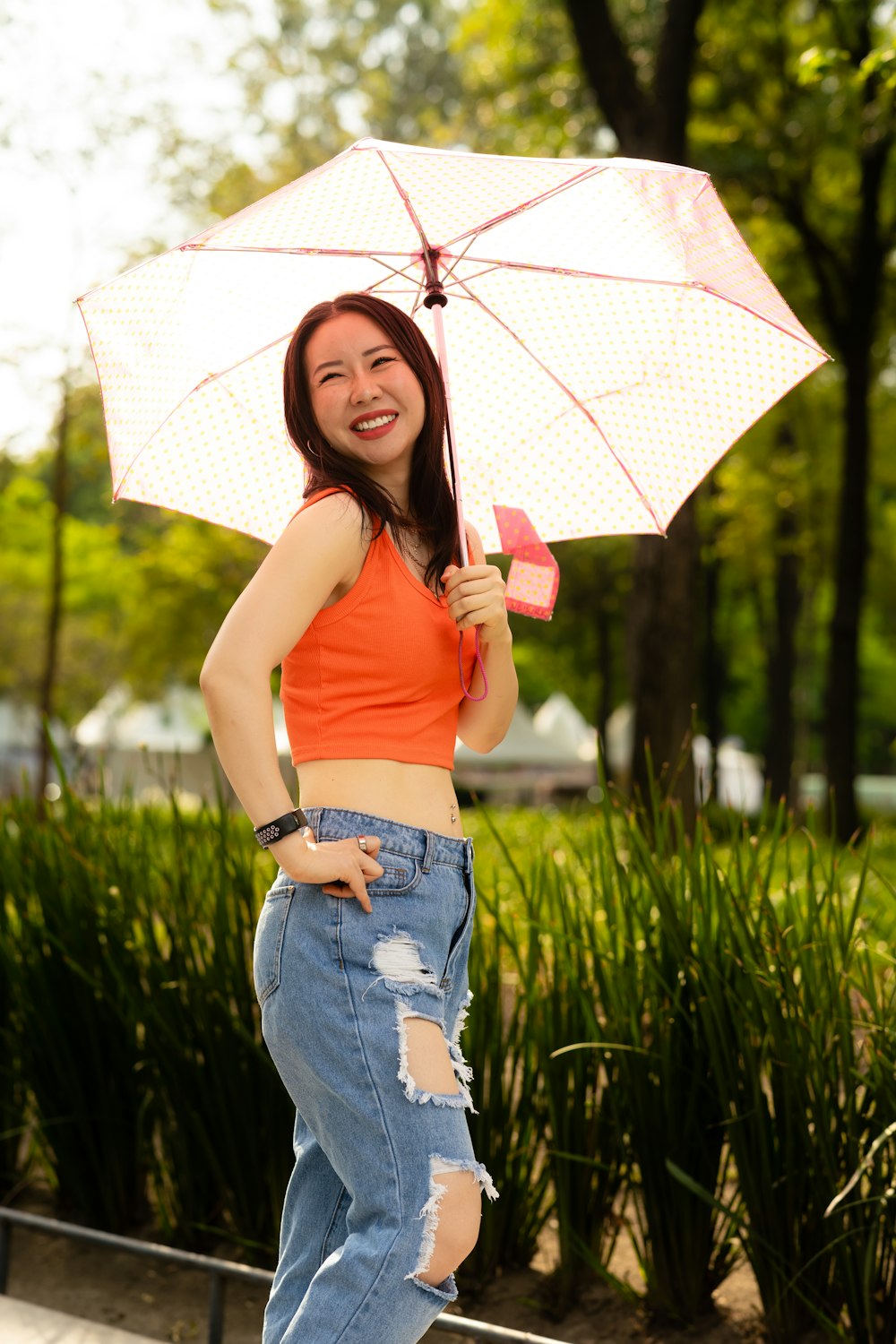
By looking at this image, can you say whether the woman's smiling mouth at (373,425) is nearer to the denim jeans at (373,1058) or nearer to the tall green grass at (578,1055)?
the denim jeans at (373,1058)

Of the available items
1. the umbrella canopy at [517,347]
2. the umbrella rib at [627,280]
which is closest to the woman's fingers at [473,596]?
the umbrella canopy at [517,347]

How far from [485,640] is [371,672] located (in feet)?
0.89

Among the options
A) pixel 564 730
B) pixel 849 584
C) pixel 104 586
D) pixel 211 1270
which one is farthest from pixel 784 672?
pixel 211 1270

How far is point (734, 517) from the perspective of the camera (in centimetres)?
1933

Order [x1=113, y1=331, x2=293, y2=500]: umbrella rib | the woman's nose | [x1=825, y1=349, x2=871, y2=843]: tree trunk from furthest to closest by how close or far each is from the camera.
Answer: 1. [x1=825, y1=349, x2=871, y2=843]: tree trunk
2. [x1=113, y1=331, x2=293, y2=500]: umbrella rib
3. the woman's nose

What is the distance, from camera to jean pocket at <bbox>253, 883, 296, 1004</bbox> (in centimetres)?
208

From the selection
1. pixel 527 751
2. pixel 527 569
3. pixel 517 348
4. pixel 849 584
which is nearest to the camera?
pixel 527 569

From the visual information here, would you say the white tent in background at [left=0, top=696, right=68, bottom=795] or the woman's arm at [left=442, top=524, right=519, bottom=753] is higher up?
the woman's arm at [left=442, top=524, right=519, bottom=753]

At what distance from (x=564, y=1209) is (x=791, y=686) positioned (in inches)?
729

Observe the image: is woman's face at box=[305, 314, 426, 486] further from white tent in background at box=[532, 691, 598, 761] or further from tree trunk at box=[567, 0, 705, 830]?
white tent in background at box=[532, 691, 598, 761]

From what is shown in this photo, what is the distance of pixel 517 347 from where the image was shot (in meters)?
2.91

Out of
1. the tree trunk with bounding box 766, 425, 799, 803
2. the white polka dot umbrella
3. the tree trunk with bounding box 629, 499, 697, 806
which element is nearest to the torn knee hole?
the white polka dot umbrella

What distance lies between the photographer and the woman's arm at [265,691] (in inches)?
79.3

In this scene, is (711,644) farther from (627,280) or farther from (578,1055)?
(627,280)
